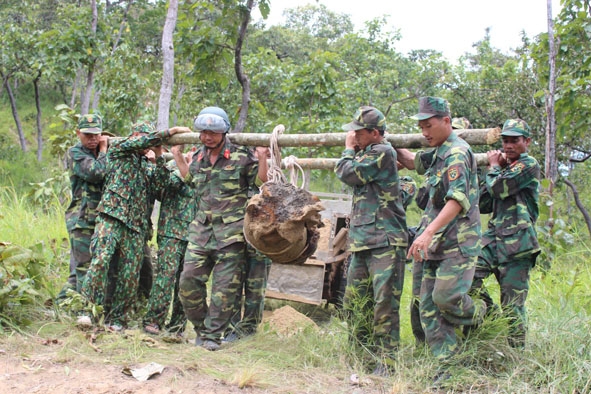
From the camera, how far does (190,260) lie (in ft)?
17.3

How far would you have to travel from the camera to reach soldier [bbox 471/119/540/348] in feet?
15.4

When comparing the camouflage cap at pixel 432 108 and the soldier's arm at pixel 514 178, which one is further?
the soldier's arm at pixel 514 178

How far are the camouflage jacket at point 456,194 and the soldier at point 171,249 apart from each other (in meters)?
2.56

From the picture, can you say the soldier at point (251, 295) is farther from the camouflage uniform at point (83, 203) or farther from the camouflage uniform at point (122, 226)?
the camouflage uniform at point (83, 203)

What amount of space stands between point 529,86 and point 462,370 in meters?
9.97

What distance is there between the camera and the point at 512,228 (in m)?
4.77

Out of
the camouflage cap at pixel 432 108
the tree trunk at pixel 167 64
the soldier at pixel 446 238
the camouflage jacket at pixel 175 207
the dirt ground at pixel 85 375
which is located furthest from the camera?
the tree trunk at pixel 167 64

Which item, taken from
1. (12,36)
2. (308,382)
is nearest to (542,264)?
A: (308,382)

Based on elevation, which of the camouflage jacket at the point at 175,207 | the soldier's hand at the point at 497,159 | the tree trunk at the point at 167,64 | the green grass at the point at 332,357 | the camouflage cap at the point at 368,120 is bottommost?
the green grass at the point at 332,357

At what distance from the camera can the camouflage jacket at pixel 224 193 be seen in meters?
5.25

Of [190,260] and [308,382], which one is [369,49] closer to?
[190,260]

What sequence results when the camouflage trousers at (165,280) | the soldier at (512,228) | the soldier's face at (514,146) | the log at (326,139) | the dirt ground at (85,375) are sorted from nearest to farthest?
the dirt ground at (85,375)
the log at (326,139)
the soldier at (512,228)
the soldier's face at (514,146)
the camouflage trousers at (165,280)

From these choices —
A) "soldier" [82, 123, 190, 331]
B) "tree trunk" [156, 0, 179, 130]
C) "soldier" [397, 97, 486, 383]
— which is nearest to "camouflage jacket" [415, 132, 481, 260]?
"soldier" [397, 97, 486, 383]

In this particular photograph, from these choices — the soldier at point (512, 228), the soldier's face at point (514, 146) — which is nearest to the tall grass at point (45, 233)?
the soldier at point (512, 228)
